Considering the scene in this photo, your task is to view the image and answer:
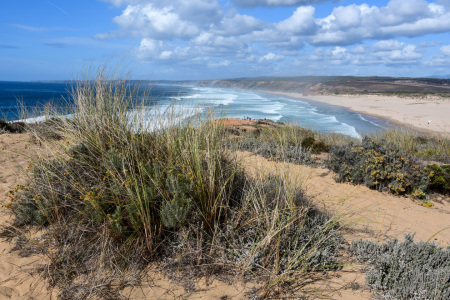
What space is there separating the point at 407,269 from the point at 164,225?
229 cm

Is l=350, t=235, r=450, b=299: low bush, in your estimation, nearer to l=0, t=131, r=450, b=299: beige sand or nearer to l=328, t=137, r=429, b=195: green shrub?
l=0, t=131, r=450, b=299: beige sand

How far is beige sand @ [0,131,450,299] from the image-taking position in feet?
7.73

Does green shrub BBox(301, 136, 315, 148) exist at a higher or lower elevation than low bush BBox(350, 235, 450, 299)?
higher

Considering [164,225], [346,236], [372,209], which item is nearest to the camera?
[164,225]

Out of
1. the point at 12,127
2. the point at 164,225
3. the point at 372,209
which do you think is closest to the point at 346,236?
the point at 372,209

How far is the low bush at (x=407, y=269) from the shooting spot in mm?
2275

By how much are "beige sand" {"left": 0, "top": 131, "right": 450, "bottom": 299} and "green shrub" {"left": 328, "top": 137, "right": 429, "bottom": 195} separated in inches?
9.0

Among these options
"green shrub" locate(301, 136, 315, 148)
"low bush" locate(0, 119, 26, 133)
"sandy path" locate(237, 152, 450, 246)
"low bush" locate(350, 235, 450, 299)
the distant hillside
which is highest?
the distant hillside

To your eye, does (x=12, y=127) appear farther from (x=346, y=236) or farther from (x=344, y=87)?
(x=344, y=87)

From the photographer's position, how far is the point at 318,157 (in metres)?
7.64

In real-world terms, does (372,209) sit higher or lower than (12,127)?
lower

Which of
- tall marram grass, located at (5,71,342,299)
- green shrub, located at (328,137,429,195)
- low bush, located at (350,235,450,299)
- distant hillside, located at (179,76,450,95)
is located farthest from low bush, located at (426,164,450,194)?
distant hillside, located at (179,76,450,95)

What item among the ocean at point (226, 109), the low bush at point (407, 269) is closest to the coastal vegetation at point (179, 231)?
the low bush at point (407, 269)

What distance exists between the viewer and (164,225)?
2723 mm
